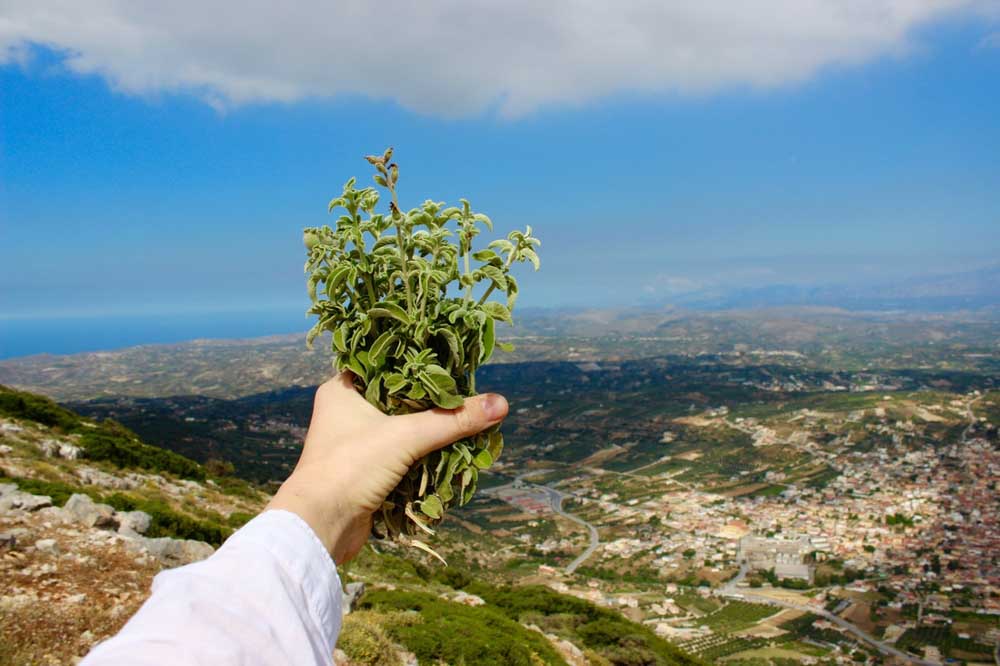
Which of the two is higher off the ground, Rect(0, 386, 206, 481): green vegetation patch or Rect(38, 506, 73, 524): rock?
Rect(38, 506, 73, 524): rock

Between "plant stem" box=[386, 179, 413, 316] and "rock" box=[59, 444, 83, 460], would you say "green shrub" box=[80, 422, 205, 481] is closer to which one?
"rock" box=[59, 444, 83, 460]

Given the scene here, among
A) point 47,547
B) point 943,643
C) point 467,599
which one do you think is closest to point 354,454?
point 47,547

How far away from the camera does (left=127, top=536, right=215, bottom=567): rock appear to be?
7.35 m

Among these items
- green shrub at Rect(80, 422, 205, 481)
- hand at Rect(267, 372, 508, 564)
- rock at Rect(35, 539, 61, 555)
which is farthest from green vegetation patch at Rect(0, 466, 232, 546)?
hand at Rect(267, 372, 508, 564)

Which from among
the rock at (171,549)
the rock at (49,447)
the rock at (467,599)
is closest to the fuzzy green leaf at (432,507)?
the rock at (171,549)

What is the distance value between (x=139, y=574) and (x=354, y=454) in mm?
6160

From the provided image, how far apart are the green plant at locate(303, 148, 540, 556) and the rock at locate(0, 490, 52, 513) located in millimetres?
7940

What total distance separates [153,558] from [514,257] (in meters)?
7.14

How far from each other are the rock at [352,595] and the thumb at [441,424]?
7.55m

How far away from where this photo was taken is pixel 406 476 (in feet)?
8.30

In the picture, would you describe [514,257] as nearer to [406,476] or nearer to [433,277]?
[433,277]

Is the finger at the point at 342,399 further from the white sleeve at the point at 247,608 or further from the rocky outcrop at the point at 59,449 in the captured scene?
the rocky outcrop at the point at 59,449

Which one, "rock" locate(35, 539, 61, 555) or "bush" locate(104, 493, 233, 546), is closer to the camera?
"rock" locate(35, 539, 61, 555)

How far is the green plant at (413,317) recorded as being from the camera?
248cm
